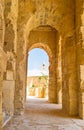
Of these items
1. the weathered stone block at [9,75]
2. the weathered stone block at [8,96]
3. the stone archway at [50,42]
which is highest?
the stone archway at [50,42]

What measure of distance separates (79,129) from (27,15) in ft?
15.1

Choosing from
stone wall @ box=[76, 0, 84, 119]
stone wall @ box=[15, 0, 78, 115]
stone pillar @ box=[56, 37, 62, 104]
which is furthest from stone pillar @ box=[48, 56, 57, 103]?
stone wall @ box=[76, 0, 84, 119]

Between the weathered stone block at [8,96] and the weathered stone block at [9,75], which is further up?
the weathered stone block at [9,75]

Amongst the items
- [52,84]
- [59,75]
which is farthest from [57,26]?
[52,84]

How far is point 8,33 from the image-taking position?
6316 mm

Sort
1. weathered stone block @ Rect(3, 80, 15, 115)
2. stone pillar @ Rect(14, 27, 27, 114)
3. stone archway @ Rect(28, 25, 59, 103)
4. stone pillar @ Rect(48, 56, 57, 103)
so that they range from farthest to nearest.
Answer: stone archway @ Rect(28, 25, 59, 103) < stone pillar @ Rect(48, 56, 57, 103) < stone pillar @ Rect(14, 27, 27, 114) < weathered stone block @ Rect(3, 80, 15, 115)

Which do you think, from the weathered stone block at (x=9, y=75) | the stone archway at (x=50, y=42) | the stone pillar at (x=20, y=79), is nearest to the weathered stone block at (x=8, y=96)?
the weathered stone block at (x=9, y=75)

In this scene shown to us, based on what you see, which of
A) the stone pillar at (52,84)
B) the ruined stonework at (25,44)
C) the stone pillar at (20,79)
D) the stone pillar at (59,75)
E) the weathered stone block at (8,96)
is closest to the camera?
the weathered stone block at (8,96)

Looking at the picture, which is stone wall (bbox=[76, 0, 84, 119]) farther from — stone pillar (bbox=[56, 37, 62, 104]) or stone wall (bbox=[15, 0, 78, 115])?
stone pillar (bbox=[56, 37, 62, 104])

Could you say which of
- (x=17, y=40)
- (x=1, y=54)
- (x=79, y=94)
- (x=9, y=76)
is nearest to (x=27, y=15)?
(x=17, y=40)

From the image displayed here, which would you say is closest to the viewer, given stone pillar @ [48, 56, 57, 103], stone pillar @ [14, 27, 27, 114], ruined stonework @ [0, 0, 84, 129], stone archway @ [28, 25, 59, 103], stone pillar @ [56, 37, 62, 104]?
ruined stonework @ [0, 0, 84, 129]

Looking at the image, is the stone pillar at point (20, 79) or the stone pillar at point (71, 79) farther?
the stone pillar at point (71, 79)

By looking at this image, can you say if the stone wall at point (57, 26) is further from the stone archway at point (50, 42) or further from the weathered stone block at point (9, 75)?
the stone archway at point (50, 42)

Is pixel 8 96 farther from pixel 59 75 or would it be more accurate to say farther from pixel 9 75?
pixel 59 75
